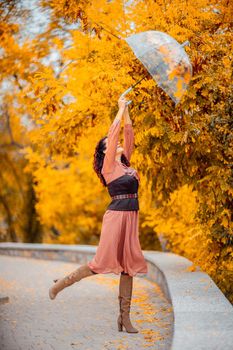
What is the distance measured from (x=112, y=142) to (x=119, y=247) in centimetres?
98

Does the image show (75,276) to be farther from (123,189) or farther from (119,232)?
(123,189)

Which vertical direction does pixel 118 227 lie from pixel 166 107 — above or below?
below

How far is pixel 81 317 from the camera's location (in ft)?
23.6

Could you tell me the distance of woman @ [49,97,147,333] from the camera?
5.94 metres

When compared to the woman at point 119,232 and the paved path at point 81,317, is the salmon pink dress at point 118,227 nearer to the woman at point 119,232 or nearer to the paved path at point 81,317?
the woman at point 119,232

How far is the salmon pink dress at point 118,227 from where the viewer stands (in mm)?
5938

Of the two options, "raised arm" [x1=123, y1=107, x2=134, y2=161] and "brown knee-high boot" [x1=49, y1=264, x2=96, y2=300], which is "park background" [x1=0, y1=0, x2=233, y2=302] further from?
"brown knee-high boot" [x1=49, y1=264, x2=96, y2=300]

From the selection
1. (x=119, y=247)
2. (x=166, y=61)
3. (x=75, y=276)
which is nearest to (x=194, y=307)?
(x=119, y=247)

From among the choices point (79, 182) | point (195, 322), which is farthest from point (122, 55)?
point (79, 182)

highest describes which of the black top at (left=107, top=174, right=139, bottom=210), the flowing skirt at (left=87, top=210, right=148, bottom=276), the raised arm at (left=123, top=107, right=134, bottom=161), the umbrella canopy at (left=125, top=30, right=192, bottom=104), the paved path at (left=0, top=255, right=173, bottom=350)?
the umbrella canopy at (left=125, top=30, right=192, bottom=104)

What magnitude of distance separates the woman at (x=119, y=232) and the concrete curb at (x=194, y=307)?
1.68ft

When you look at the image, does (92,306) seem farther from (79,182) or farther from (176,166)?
(79,182)

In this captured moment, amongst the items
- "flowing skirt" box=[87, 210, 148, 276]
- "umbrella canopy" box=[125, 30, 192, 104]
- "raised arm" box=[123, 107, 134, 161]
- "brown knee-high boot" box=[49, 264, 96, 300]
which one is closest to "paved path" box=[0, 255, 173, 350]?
"brown knee-high boot" box=[49, 264, 96, 300]

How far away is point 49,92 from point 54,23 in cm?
658
